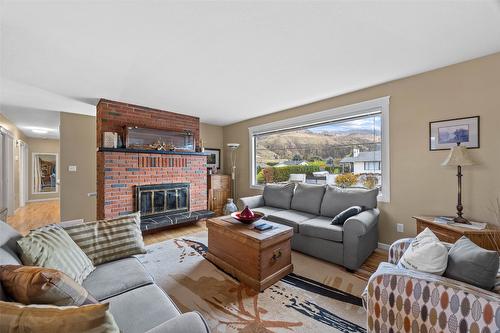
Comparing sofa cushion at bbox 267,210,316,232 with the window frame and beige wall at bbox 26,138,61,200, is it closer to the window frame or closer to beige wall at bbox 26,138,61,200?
the window frame

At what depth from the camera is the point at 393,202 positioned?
290cm

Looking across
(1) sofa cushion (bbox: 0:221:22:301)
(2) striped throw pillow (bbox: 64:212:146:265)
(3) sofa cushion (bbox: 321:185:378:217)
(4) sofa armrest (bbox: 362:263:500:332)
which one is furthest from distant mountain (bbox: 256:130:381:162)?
(1) sofa cushion (bbox: 0:221:22:301)

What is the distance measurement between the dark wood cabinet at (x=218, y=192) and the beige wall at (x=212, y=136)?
0.69 meters

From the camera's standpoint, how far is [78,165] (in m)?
4.31

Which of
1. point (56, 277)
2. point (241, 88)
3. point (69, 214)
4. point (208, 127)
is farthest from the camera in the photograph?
point (208, 127)

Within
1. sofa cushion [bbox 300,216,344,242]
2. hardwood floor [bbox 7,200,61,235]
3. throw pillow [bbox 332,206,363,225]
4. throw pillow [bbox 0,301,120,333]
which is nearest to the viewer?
throw pillow [bbox 0,301,120,333]

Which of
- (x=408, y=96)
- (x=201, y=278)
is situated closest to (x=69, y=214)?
(x=201, y=278)

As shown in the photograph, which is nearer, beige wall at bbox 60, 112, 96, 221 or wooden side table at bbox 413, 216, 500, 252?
wooden side table at bbox 413, 216, 500, 252

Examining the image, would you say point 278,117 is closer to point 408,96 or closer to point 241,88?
point 241,88

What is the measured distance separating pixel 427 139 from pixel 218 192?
Answer: 13.3 feet

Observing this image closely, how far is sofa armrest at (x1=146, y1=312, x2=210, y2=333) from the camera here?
81 cm

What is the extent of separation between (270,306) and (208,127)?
15.1 ft

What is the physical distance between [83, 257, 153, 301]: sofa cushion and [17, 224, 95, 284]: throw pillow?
64 mm

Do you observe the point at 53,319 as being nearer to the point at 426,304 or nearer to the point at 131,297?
the point at 131,297
